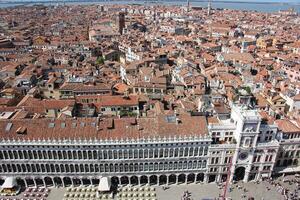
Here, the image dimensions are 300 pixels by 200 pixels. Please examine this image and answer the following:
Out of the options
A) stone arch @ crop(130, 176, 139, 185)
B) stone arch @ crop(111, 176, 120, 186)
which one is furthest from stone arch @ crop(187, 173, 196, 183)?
stone arch @ crop(111, 176, 120, 186)

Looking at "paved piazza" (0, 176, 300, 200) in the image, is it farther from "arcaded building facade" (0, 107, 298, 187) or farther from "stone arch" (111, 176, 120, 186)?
"arcaded building facade" (0, 107, 298, 187)

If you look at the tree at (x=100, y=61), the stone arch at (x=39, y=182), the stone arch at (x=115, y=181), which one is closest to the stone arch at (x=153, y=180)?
the stone arch at (x=115, y=181)

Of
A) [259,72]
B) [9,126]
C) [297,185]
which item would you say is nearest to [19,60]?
[9,126]

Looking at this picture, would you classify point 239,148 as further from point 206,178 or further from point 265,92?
point 265,92

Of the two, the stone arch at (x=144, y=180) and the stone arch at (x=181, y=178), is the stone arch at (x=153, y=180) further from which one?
the stone arch at (x=181, y=178)

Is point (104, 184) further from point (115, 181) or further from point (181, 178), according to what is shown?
point (181, 178)
